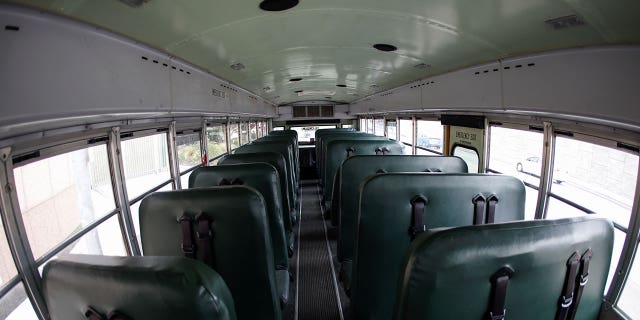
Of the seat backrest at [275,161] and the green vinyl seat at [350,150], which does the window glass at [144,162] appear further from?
the green vinyl seat at [350,150]

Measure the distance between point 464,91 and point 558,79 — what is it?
1622 millimetres

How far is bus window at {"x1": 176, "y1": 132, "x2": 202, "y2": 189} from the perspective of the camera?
15.2ft

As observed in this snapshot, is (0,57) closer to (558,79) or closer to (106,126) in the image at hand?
(106,126)

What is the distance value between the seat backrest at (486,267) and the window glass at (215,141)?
5638mm

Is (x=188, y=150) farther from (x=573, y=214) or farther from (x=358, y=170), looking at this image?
(x=573, y=214)

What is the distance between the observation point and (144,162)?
362 centimetres

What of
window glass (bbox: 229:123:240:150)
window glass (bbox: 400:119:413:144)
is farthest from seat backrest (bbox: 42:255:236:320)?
window glass (bbox: 400:119:413:144)

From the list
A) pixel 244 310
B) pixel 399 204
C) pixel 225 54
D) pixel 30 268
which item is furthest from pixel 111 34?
pixel 399 204

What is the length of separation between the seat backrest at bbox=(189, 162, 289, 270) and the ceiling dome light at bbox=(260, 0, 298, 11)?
1439mm

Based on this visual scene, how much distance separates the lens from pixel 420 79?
560 centimetres

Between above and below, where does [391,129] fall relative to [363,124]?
below

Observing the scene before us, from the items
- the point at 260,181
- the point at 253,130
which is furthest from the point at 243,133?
the point at 260,181

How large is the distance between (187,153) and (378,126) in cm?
869

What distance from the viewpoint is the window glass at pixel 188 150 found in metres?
4.64
